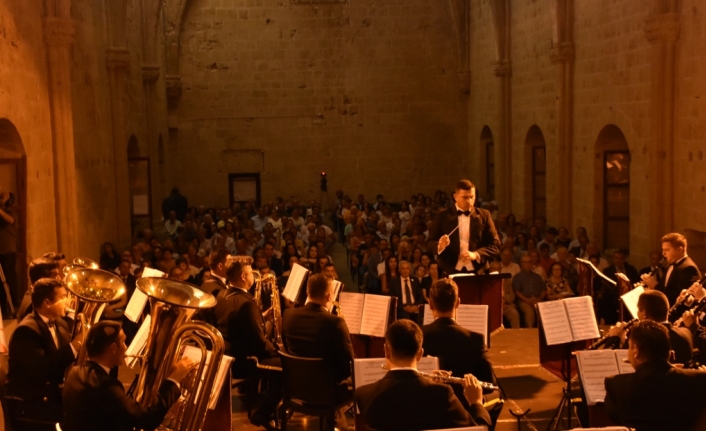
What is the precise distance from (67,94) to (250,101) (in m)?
10.4

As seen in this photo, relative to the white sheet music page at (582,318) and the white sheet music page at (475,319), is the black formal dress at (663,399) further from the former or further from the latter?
the white sheet music page at (582,318)

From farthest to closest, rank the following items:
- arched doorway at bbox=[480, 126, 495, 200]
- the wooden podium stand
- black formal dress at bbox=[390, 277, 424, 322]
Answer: arched doorway at bbox=[480, 126, 495, 200], black formal dress at bbox=[390, 277, 424, 322], the wooden podium stand

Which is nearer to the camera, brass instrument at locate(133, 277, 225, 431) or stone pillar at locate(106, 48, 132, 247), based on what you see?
brass instrument at locate(133, 277, 225, 431)

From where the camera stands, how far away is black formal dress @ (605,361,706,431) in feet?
15.4

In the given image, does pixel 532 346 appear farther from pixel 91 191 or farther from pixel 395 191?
pixel 395 191

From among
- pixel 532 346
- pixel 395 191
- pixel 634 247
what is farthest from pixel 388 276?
pixel 395 191

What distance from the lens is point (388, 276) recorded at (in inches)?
478

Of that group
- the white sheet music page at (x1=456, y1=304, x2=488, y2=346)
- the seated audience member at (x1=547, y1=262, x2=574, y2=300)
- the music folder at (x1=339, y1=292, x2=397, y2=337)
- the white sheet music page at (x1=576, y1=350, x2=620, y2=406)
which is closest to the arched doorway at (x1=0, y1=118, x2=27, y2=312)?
the music folder at (x1=339, y1=292, x2=397, y2=337)

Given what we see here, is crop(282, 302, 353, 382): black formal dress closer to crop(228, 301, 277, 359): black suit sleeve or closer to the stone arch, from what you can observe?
crop(228, 301, 277, 359): black suit sleeve

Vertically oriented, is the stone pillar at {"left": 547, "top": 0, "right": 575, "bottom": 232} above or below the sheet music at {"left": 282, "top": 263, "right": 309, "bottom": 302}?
above

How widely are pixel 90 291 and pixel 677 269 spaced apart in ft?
16.7

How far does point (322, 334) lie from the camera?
6.66m

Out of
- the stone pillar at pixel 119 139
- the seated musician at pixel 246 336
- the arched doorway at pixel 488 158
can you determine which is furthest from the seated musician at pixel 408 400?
the arched doorway at pixel 488 158

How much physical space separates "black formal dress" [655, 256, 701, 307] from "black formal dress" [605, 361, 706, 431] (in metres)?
3.45
